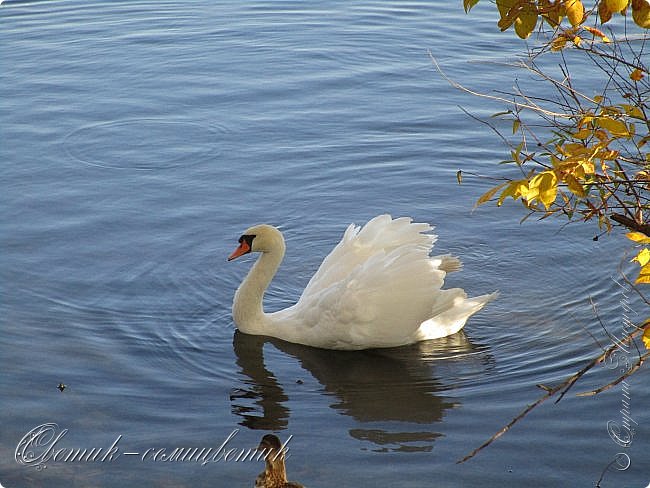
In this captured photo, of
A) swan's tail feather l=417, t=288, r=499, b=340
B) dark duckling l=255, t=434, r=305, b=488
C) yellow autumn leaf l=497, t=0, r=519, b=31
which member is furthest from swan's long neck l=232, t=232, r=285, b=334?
yellow autumn leaf l=497, t=0, r=519, b=31

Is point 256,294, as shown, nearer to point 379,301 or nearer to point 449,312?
point 379,301

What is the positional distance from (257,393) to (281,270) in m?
1.99

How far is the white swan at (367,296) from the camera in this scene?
24.3 ft

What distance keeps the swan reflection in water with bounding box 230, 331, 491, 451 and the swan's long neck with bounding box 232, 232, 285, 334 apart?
0.11 m

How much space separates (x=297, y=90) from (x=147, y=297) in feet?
18.0

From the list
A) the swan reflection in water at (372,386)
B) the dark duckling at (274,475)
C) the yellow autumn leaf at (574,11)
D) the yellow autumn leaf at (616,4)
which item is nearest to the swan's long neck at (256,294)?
the swan reflection in water at (372,386)

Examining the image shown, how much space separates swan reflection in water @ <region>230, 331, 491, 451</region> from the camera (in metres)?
6.51

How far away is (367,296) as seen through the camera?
741cm

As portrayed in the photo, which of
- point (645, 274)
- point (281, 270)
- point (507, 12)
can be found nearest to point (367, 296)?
point (281, 270)

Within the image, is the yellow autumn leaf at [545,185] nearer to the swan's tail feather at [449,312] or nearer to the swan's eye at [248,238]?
the swan's tail feather at [449,312]

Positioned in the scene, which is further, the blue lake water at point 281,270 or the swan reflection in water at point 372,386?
the swan reflection in water at point 372,386

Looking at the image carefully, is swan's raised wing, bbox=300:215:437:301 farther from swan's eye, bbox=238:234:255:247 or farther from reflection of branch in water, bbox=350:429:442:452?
reflection of branch in water, bbox=350:429:442:452

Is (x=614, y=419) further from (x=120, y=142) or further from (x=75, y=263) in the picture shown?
(x=120, y=142)

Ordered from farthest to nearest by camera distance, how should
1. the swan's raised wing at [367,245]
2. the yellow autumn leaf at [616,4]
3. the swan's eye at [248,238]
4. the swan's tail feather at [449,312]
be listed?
the swan's eye at [248,238]
the swan's raised wing at [367,245]
the swan's tail feather at [449,312]
the yellow autumn leaf at [616,4]
